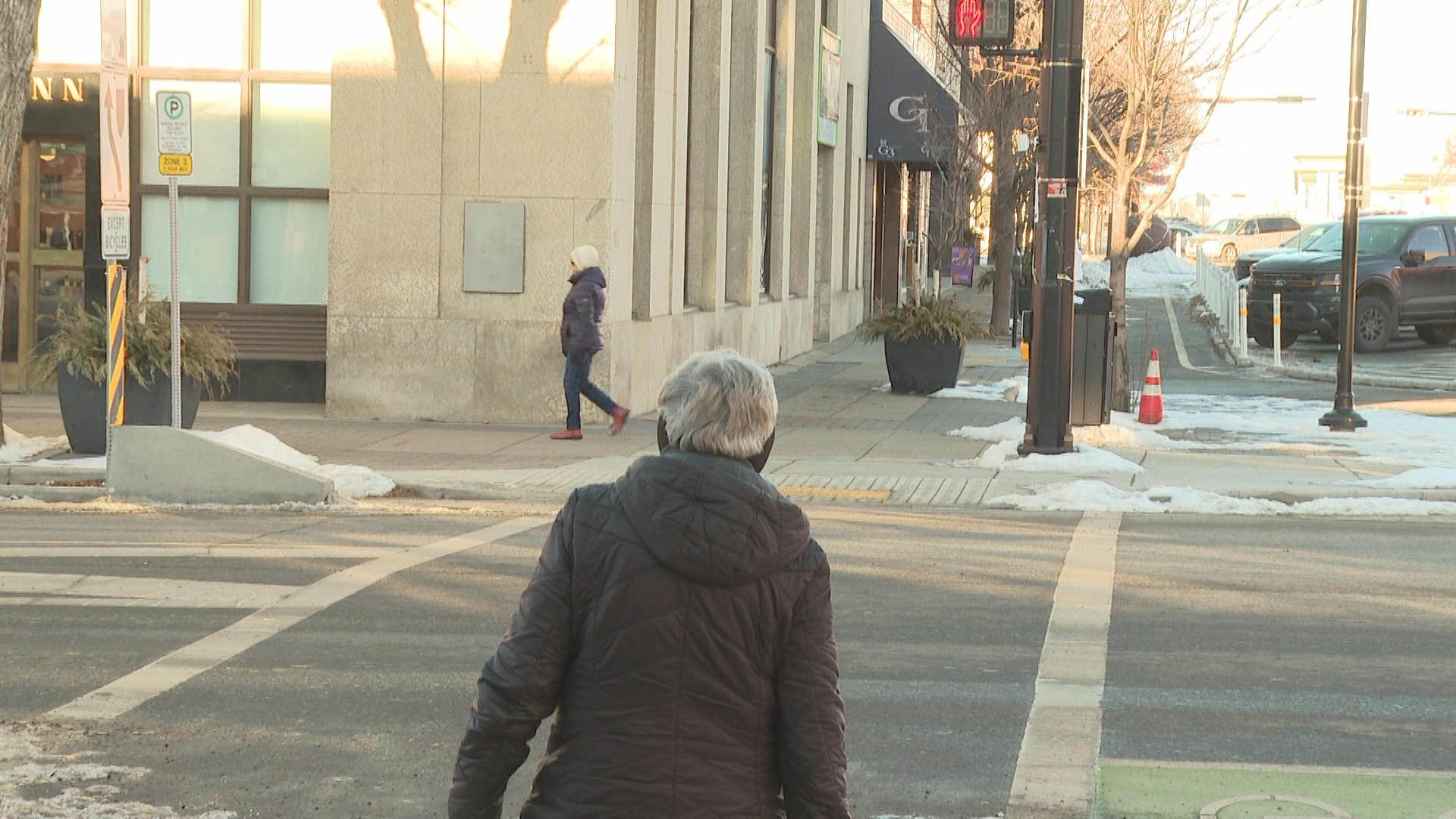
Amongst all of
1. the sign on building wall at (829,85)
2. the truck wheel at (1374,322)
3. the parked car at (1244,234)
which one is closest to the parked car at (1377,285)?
the truck wheel at (1374,322)

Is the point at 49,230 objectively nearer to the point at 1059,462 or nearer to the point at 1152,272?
the point at 1059,462

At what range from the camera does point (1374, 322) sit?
88.3 feet

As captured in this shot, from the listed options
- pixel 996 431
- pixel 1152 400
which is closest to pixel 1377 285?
pixel 1152 400

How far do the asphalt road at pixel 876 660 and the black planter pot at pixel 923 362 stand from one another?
29.0 feet

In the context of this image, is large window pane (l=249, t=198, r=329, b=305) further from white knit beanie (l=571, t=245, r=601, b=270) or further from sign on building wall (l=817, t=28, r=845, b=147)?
sign on building wall (l=817, t=28, r=845, b=147)

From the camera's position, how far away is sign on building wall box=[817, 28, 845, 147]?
26625 millimetres

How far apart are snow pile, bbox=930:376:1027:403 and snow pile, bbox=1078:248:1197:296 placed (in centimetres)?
2304

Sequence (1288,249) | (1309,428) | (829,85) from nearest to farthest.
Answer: (1309,428) < (829,85) < (1288,249)

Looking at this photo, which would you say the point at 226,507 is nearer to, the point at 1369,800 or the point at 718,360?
the point at 1369,800

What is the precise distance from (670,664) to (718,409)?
0.47m

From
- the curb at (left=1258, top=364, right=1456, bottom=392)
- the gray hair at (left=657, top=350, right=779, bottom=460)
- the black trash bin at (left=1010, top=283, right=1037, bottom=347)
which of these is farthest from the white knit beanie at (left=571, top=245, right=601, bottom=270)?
the gray hair at (left=657, top=350, right=779, bottom=460)

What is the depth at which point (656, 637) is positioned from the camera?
3156 mm

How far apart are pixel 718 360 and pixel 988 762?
3020 millimetres

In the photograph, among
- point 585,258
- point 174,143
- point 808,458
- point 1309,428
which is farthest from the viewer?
point 1309,428
